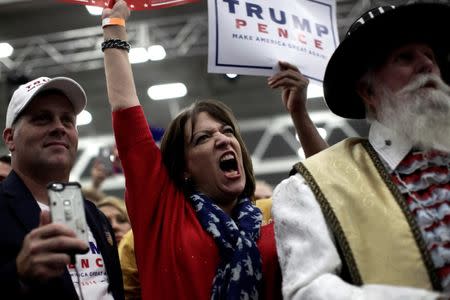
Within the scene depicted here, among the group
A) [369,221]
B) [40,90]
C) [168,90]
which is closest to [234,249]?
[369,221]

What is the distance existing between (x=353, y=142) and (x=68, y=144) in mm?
863

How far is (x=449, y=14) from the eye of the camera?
6.10 feet

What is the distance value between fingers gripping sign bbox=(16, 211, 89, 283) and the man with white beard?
1.61ft

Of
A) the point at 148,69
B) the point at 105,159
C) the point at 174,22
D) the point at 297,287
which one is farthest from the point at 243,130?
the point at 297,287

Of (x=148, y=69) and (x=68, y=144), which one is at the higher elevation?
(x=148, y=69)

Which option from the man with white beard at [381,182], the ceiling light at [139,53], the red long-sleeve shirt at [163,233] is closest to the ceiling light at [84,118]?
the ceiling light at [139,53]

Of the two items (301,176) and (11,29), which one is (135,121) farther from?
(11,29)

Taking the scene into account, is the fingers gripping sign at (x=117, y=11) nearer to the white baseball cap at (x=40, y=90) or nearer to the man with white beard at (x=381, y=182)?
the white baseball cap at (x=40, y=90)

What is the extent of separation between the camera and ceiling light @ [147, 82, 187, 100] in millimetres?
10766

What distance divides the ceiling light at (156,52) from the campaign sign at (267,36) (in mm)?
5870

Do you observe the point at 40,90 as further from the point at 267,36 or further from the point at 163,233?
the point at 267,36

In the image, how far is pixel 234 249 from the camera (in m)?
1.88

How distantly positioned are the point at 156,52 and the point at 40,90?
6.28 meters

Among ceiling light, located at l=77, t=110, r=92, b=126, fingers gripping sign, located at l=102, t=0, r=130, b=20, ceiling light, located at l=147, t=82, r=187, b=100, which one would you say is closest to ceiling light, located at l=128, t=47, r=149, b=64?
ceiling light, located at l=147, t=82, r=187, b=100
